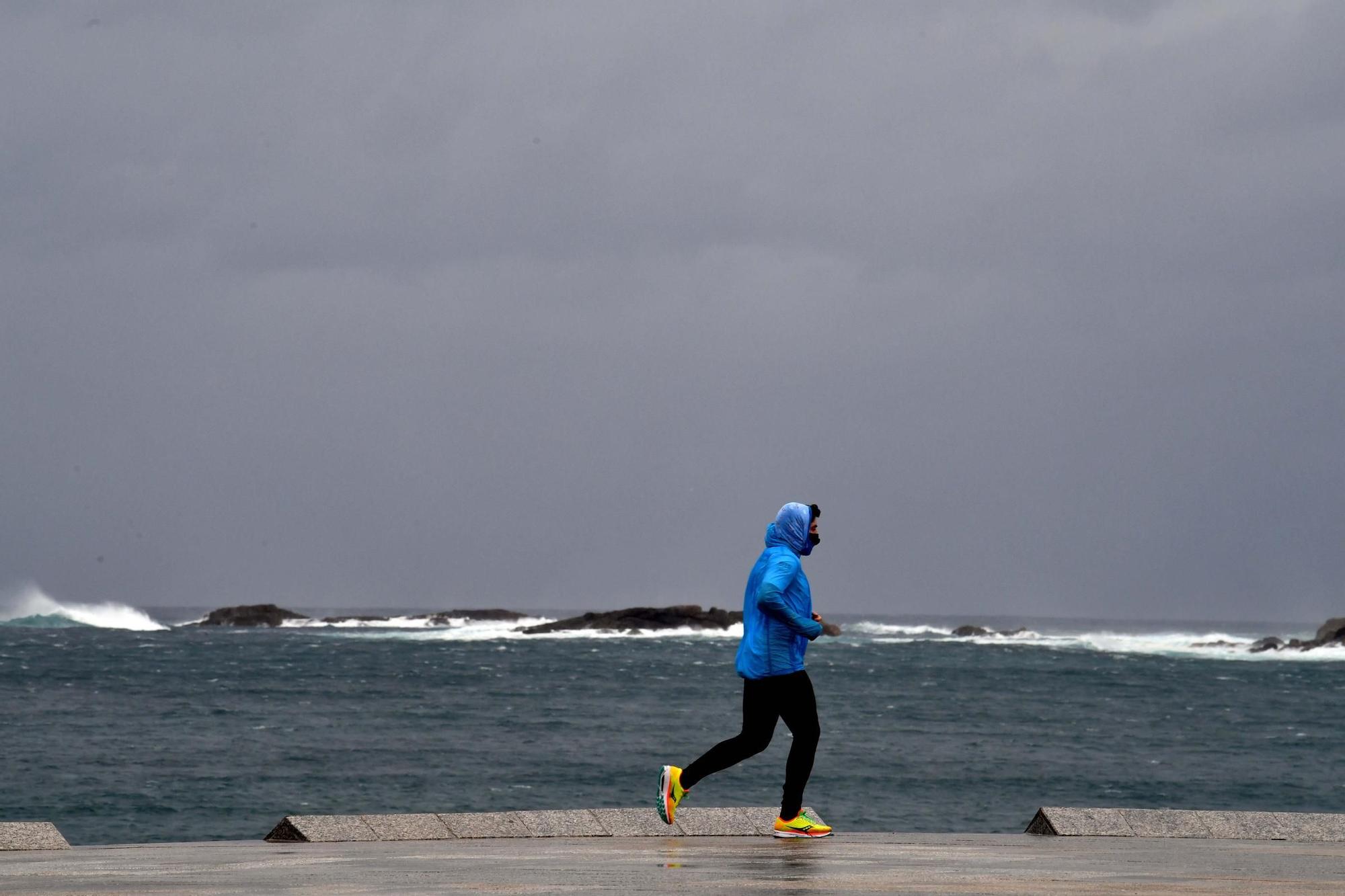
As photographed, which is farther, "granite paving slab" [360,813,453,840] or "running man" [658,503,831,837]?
"granite paving slab" [360,813,453,840]

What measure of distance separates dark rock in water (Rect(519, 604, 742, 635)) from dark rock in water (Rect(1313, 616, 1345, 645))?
144 ft

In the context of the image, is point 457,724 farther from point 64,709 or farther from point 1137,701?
point 1137,701

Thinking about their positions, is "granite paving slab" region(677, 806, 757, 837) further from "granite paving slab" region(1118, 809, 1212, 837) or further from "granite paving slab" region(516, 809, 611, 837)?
"granite paving slab" region(1118, 809, 1212, 837)

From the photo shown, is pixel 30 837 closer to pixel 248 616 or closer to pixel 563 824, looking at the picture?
pixel 563 824

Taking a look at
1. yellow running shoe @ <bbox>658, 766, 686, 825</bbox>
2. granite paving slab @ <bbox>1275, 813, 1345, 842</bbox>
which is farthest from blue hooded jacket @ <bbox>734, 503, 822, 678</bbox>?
granite paving slab @ <bbox>1275, 813, 1345, 842</bbox>

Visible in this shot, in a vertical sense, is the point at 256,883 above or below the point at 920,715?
above

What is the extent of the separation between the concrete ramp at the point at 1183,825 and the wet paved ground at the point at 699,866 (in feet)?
0.60

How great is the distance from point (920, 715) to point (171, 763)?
24349mm

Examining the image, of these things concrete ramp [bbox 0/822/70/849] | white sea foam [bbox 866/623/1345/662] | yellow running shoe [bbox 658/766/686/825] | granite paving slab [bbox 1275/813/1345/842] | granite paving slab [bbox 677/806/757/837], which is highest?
yellow running shoe [bbox 658/766/686/825]

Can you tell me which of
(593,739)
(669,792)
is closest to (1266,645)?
(593,739)

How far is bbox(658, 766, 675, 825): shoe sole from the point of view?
29.7 ft

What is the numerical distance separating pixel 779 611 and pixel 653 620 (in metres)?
127

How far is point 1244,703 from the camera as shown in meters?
60.0

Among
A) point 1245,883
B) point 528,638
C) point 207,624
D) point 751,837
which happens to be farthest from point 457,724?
point 207,624
